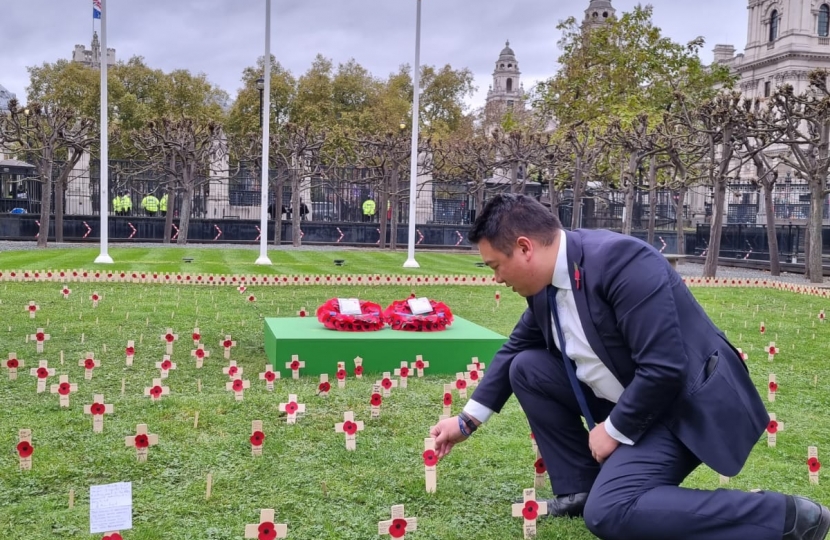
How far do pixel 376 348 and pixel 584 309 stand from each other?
422 centimetres

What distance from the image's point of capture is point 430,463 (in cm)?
429

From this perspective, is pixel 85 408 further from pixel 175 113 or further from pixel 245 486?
pixel 175 113

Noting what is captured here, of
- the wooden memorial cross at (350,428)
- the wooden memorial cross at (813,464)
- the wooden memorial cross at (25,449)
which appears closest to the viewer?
the wooden memorial cross at (25,449)

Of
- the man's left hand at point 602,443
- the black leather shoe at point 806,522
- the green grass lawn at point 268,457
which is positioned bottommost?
the green grass lawn at point 268,457

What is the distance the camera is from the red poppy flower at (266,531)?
3361 millimetres

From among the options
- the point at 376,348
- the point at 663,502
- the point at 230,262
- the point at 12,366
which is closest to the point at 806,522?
the point at 663,502

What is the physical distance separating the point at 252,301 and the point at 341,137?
1388 inches

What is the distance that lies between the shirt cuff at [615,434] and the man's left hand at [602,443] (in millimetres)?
21

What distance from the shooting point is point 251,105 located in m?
53.2

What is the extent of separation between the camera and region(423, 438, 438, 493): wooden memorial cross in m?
4.25

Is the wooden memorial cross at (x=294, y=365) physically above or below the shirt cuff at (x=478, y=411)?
below

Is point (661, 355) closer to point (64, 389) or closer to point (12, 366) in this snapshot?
point (64, 389)

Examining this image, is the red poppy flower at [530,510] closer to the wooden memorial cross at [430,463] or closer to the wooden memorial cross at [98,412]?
→ the wooden memorial cross at [430,463]

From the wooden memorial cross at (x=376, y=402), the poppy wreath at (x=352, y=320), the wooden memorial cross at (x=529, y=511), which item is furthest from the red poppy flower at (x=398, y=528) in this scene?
the poppy wreath at (x=352, y=320)
